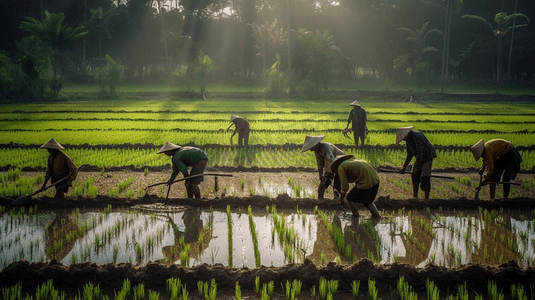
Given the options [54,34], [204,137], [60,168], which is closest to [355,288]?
[60,168]

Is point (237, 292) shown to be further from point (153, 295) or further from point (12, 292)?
point (12, 292)

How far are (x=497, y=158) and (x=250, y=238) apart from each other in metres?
4.34

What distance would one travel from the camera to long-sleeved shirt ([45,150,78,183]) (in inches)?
265

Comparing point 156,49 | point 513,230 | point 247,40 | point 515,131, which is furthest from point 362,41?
point 513,230

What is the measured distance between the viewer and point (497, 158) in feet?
22.8

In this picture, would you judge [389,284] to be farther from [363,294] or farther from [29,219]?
[29,219]

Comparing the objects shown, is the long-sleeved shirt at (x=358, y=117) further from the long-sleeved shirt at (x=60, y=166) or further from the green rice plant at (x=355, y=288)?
the green rice plant at (x=355, y=288)

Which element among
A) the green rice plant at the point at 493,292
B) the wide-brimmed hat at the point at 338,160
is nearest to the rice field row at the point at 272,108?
the wide-brimmed hat at the point at 338,160

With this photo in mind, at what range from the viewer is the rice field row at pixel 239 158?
10.2 meters

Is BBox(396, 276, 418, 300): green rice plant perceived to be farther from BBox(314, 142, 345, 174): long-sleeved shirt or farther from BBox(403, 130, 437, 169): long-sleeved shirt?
BBox(403, 130, 437, 169): long-sleeved shirt

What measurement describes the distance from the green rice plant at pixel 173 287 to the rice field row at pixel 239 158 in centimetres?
583

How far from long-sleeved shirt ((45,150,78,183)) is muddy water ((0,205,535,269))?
2.13 feet

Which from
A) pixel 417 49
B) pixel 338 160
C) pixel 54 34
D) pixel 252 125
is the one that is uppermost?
pixel 417 49

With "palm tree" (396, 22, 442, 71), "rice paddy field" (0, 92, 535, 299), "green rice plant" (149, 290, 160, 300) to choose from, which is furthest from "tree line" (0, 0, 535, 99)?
"green rice plant" (149, 290, 160, 300)
